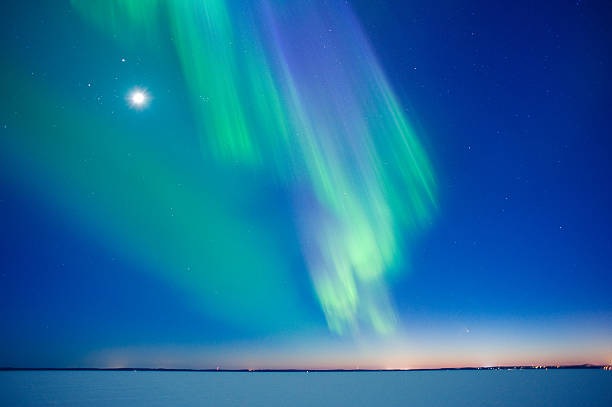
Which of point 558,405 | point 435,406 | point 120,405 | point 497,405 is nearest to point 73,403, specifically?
point 120,405

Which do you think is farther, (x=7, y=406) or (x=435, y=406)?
(x=435, y=406)

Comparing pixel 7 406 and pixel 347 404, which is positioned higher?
pixel 7 406

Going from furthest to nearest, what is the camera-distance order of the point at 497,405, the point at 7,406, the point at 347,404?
the point at 347,404, the point at 497,405, the point at 7,406

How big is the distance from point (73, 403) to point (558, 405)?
41341mm

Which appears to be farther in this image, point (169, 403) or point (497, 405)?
point (169, 403)

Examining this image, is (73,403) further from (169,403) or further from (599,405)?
(599,405)

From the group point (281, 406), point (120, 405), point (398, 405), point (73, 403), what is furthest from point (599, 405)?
point (73, 403)

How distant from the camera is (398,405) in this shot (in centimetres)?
3002

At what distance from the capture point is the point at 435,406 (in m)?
29.2

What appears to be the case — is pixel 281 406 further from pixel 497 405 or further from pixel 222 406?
pixel 497 405

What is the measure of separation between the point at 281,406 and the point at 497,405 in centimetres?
1806

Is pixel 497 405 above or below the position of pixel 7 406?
below

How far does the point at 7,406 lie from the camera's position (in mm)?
25625

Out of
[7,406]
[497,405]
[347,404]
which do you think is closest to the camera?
[7,406]
